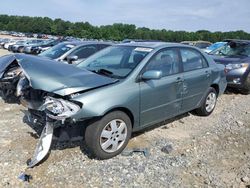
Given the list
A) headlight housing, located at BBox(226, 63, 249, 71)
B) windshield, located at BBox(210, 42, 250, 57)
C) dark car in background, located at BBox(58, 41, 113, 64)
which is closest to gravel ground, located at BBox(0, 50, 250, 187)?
headlight housing, located at BBox(226, 63, 249, 71)

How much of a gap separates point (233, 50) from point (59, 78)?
24.4 ft

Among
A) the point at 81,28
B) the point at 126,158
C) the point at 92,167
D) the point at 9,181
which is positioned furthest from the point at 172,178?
the point at 81,28

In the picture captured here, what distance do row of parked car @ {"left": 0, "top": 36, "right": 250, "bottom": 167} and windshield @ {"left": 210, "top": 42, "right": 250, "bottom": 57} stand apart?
356 cm

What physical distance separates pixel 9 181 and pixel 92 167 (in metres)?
1.04

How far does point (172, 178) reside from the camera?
3.94 meters

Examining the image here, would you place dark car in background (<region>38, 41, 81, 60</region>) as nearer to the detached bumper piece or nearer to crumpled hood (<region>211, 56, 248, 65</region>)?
crumpled hood (<region>211, 56, 248, 65</region>)

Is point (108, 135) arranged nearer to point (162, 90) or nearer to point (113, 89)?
point (113, 89)

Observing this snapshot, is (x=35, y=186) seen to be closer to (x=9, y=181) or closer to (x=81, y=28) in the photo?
(x=9, y=181)

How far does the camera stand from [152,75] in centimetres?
455

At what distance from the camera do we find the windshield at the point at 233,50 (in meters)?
9.69

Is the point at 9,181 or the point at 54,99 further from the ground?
the point at 54,99

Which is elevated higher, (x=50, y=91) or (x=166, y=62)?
(x=166, y=62)

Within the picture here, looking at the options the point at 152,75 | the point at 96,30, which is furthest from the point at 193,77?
the point at 96,30

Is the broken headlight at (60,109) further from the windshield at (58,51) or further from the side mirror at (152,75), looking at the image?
the windshield at (58,51)
